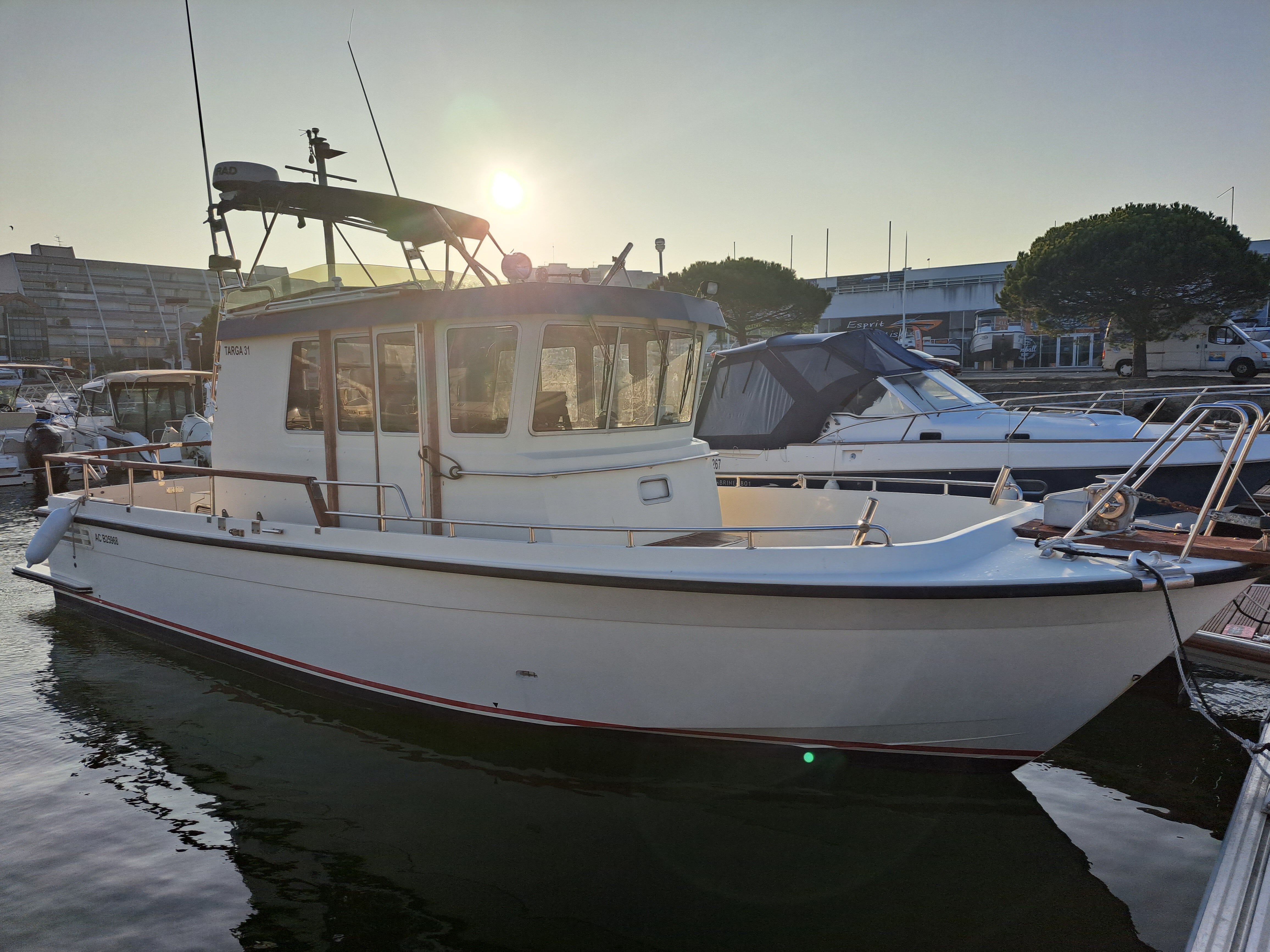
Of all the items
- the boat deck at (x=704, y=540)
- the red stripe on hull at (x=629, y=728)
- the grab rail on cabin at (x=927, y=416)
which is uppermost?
the grab rail on cabin at (x=927, y=416)

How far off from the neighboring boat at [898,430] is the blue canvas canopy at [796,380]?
2 centimetres

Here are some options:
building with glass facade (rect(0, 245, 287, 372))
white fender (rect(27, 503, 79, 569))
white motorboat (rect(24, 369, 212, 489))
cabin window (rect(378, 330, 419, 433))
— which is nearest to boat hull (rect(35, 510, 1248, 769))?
cabin window (rect(378, 330, 419, 433))

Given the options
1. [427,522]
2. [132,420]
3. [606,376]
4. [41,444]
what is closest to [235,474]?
[427,522]

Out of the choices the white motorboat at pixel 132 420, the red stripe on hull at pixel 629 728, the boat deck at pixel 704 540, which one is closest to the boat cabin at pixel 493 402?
the boat deck at pixel 704 540

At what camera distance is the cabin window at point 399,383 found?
5312 mm

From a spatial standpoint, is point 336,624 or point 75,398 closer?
point 336,624

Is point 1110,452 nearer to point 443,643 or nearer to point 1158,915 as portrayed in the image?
point 1158,915

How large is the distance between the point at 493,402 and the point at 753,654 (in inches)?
89.3

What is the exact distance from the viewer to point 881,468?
9891mm

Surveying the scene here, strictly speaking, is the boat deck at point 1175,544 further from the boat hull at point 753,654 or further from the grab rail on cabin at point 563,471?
the grab rail on cabin at point 563,471

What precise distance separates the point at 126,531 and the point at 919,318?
145 feet

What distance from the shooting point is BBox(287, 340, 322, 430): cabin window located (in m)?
5.84

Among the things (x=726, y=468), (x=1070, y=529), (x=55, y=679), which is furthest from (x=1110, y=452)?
(x=55, y=679)

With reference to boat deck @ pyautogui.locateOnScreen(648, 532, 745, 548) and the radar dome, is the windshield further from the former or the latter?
the radar dome
